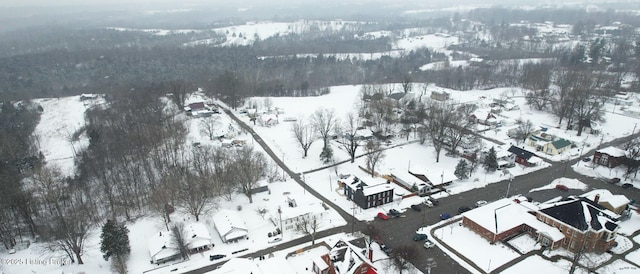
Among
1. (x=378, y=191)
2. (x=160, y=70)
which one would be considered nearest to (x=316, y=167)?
(x=378, y=191)

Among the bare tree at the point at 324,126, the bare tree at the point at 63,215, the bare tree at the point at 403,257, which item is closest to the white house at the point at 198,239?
the bare tree at the point at 63,215

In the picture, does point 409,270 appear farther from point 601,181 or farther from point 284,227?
point 601,181

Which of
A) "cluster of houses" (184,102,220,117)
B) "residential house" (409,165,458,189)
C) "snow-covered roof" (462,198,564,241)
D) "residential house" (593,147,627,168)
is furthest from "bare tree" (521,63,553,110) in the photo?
"cluster of houses" (184,102,220,117)

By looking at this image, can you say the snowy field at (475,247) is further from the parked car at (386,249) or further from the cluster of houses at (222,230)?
the cluster of houses at (222,230)

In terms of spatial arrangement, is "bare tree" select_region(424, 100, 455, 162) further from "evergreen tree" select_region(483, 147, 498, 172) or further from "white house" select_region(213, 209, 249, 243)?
"white house" select_region(213, 209, 249, 243)

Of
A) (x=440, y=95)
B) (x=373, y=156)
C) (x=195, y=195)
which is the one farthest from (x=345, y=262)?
(x=440, y=95)

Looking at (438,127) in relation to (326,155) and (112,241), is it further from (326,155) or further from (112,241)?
(112,241)
